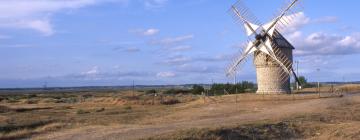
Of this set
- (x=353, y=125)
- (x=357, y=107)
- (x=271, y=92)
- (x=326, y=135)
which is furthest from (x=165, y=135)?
(x=271, y=92)

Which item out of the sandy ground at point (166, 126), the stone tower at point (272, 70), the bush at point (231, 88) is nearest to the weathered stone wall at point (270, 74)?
the stone tower at point (272, 70)

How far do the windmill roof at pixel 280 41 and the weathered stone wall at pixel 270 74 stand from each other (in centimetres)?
39

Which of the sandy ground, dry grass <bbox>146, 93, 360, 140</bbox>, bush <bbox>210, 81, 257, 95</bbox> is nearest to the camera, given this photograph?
dry grass <bbox>146, 93, 360, 140</bbox>

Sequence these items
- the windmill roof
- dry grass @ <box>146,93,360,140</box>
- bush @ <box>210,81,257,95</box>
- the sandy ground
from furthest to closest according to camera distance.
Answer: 1. bush @ <box>210,81,257,95</box>
2. the windmill roof
3. the sandy ground
4. dry grass @ <box>146,93,360,140</box>

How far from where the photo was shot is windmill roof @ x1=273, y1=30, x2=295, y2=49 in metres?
58.9

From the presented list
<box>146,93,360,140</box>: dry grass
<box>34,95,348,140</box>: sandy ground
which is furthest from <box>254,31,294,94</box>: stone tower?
<box>146,93,360,140</box>: dry grass

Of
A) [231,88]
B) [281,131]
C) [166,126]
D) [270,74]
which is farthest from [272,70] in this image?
[281,131]

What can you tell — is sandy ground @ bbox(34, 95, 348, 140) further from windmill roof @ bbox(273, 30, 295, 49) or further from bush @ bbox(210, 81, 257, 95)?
bush @ bbox(210, 81, 257, 95)

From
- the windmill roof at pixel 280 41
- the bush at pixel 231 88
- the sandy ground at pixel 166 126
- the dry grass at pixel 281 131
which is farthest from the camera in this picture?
the bush at pixel 231 88

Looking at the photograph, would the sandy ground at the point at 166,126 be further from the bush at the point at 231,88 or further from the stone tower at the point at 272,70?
the bush at the point at 231,88

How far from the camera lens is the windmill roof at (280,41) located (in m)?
58.9

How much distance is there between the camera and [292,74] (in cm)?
6094

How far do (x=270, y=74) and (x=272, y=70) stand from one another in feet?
1.48

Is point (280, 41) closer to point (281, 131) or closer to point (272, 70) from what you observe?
point (272, 70)
